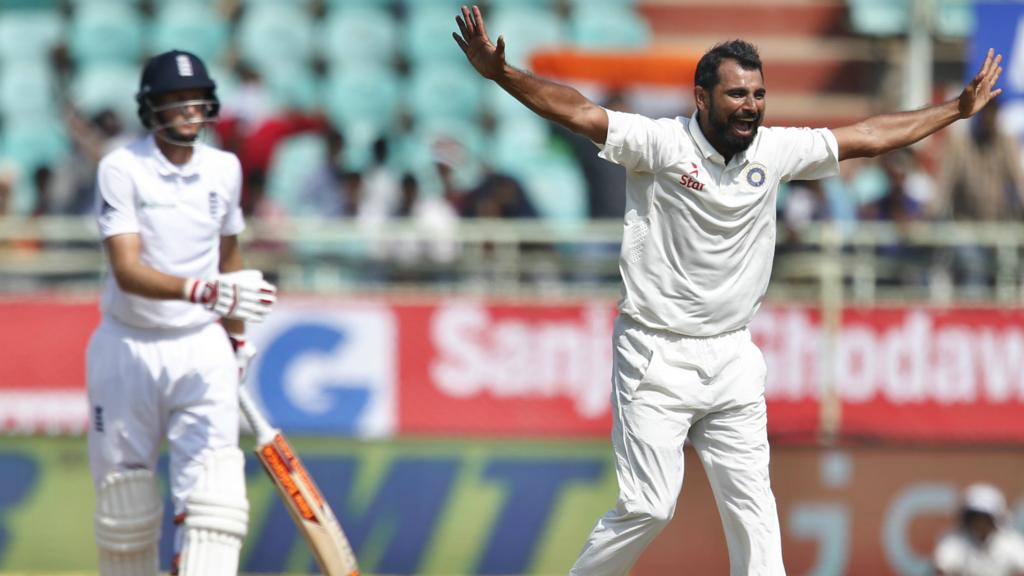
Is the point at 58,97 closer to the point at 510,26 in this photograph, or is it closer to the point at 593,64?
the point at 510,26

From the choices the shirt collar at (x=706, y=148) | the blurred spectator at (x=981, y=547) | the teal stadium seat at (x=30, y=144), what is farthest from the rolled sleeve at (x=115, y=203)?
the teal stadium seat at (x=30, y=144)

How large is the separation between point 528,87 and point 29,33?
10851 millimetres

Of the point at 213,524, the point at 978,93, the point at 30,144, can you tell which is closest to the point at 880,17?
the point at 30,144

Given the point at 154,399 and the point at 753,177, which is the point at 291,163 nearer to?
the point at 154,399

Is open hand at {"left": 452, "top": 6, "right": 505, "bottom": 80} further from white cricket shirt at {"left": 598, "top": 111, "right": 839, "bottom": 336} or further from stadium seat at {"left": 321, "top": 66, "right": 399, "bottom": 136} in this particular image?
stadium seat at {"left": 321, "top": 66, "right": 399, "bottom": 136}

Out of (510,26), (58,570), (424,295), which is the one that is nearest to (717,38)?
(510,26)

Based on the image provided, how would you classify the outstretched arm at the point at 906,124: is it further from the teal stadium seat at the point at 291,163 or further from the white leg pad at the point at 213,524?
the teal stadium seat at the point at 291,163

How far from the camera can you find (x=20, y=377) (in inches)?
374

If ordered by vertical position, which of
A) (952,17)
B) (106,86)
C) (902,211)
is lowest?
(902,211)

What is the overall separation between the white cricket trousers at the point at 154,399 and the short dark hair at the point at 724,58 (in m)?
2.03

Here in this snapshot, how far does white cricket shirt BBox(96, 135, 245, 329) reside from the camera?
19.0 ft

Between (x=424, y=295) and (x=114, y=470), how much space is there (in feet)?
12.8

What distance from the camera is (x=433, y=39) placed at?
14688 mm

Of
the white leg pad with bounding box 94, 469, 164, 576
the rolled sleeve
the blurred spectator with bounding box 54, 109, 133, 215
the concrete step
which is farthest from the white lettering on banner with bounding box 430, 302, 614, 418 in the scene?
the concrete step
